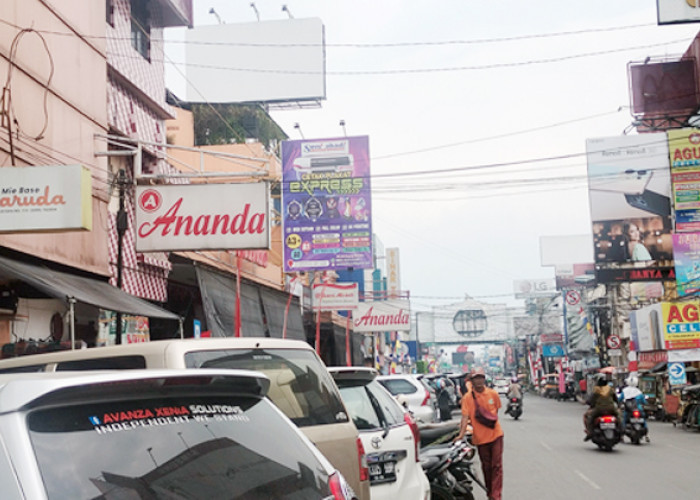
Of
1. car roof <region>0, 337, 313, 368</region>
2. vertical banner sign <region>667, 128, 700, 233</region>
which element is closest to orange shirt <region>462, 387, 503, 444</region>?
car roof <region>0, 337, 313, 368</region>

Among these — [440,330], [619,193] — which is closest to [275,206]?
[619,193]

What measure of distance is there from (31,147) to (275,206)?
25.7m

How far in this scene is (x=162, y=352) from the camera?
16.9 ft

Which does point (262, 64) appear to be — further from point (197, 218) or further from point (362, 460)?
point (362, 460)

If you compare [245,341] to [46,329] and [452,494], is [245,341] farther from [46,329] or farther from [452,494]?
[46,329]

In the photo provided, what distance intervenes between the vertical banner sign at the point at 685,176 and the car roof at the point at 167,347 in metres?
31.3

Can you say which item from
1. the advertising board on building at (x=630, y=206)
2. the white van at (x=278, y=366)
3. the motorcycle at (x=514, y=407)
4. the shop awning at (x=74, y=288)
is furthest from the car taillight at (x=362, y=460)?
the advertising board on building at (x=630, y=206)

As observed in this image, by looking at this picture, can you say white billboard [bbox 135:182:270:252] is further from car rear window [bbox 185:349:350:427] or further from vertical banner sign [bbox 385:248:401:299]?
vertical banner sign [bbox 385:248:401:299]

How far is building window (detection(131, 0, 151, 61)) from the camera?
20500mm

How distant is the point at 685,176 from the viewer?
115 feet

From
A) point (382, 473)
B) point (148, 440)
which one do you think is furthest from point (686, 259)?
point (148, 440)

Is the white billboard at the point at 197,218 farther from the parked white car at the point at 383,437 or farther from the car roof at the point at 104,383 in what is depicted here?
the car roof at the point at 104,383

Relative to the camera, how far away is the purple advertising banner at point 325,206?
32031mm

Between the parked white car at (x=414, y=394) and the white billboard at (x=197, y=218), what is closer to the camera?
the white billboard at (x=197, y=218)
